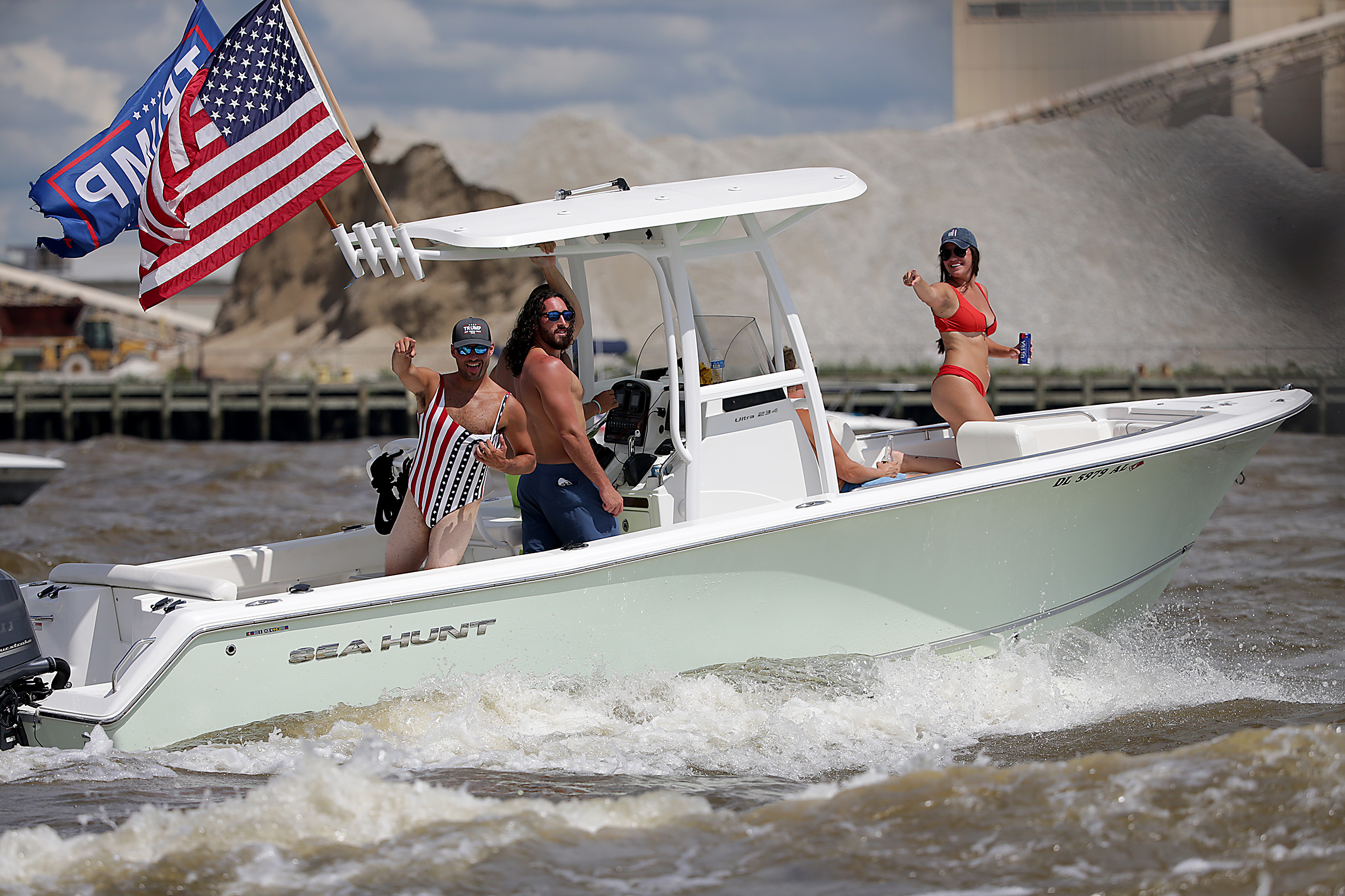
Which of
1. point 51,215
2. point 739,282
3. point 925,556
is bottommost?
point 925,556

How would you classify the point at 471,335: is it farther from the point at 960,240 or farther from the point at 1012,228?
the point at 1012,228

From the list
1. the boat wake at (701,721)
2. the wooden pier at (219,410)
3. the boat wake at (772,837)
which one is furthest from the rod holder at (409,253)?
the wooden pier at (219,410)

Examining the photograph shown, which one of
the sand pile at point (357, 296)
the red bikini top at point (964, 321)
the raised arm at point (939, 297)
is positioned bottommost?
the red bikini top at point (964, 321)

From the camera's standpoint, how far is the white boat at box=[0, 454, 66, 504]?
547 inches

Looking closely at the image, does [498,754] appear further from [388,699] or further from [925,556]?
[925,556]

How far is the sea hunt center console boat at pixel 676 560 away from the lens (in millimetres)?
A: 4418

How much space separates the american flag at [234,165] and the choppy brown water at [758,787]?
1990mm

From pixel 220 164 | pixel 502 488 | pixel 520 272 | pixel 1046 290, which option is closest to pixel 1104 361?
pixel 1046 290

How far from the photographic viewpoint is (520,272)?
4588cm

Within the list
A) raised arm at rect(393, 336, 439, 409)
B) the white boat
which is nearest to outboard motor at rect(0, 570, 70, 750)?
raised arm at rect(393, 336, 439, 409)

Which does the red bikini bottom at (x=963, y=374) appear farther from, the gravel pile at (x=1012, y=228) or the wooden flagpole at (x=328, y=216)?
the gravel pile at (x=1012, y=228)

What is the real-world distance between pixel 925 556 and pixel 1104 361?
34.9 metres

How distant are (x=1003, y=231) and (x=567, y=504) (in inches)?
1673

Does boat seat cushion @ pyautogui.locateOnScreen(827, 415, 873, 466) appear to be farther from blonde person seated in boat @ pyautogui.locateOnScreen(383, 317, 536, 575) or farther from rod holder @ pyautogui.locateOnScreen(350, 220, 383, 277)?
rod holder @ pyautogui.locateOnScreen(350, 220, 383, 277)
